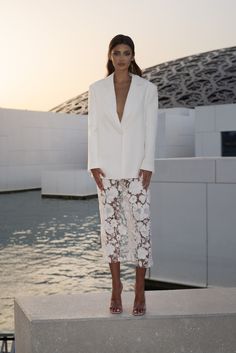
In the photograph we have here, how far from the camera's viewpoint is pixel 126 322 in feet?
9.86

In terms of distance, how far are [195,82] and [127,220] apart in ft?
106

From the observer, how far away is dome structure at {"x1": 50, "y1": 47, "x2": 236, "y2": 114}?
32.1 metres

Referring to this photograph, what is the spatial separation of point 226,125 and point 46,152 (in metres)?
8.54

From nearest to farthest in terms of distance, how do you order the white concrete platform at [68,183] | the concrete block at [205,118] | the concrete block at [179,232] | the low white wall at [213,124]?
the concrete block at [179,232] < the white concrete platform at [68,183] < the low white wall at [213,124] < the concrete block at [205,118]

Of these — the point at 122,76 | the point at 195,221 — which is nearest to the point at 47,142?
the point at 195,221

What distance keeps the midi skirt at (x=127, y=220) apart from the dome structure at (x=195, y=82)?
2894 centimetres

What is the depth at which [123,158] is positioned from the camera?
10.1 feet

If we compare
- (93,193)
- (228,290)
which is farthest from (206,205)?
(93,193)

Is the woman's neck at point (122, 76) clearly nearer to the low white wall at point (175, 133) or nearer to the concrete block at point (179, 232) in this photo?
the concrete block at point (179, 232)

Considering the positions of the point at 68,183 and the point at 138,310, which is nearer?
the point at 138,310

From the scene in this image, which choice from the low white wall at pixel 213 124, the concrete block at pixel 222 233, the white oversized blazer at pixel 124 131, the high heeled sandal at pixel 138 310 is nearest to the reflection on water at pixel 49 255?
the concrete block at pixel 222 233

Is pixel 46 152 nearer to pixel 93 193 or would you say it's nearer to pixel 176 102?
pixel 93 193

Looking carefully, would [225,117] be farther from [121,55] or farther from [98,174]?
[98,174]

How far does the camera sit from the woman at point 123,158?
3086 mm
